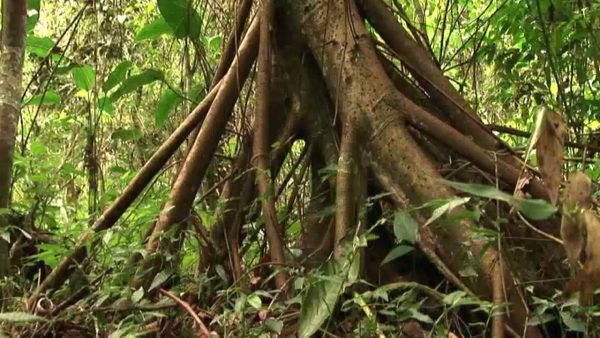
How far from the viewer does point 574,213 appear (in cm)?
97

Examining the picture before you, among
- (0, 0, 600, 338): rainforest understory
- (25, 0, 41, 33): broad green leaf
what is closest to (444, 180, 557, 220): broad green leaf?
(0, 0, 600, 338): rainforest understory

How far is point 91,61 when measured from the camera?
14.0ft

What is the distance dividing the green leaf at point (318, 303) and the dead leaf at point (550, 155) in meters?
0.62

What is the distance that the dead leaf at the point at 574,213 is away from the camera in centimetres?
97

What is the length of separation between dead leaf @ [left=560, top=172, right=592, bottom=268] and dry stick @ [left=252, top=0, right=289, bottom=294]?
1.04 m

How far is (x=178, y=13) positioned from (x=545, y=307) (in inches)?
69.0

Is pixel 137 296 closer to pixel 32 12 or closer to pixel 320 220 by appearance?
pixel 320 220

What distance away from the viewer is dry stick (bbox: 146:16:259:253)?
2248mm

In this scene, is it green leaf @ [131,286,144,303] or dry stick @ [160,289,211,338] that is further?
green leaf @ [131,286,144,303]

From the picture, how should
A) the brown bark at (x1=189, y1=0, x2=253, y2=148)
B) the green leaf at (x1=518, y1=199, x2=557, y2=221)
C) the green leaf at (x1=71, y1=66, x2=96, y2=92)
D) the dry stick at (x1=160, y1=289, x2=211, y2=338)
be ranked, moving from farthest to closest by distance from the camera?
the green leaf at (x1=71, y1=66, x2=96, y2=92) < the brown bark at (x1=189, y1=0, x2=253, y2=148) < the dry stick at (x1=160, y1=289, x2=211, y2=338) < the green leaf at (x1=518, y1=199, x2=557, y2=221)

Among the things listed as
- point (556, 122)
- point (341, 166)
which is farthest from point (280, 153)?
point (556, 122)

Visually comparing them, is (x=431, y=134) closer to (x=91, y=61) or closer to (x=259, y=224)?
(x=259, y=224)

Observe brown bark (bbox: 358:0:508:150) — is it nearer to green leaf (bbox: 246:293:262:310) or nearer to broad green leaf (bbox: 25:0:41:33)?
green leaf (bbox: 246:293:262:310)

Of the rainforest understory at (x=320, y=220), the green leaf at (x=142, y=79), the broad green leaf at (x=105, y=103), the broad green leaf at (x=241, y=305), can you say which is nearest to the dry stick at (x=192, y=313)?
the rainforest understory at (x=320, y=220)
